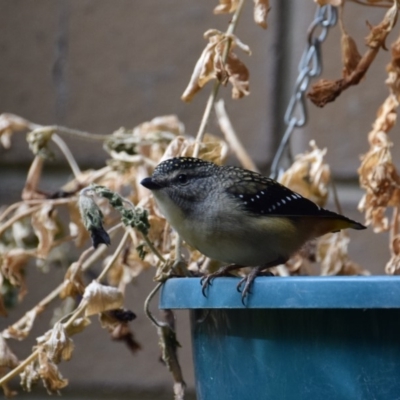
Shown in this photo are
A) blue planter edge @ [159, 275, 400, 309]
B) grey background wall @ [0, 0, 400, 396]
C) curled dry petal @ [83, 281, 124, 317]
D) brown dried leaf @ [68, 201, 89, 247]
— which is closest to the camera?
blue planter edge @ [159, 275, 400, 309]

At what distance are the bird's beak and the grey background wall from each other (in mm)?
930

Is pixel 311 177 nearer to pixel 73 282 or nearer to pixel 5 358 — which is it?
pixel 73 282

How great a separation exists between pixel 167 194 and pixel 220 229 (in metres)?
0.16

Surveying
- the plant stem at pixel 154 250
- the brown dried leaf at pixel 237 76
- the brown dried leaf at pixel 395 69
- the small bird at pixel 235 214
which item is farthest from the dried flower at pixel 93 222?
the brown dried leaf at pixel 395 69

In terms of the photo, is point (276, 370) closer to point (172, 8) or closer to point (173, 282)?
point (173, 282)

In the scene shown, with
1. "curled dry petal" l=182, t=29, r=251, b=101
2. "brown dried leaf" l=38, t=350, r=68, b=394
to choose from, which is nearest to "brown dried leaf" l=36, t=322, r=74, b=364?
"brown dried leaf" l=38, t=350, r=68, b=394

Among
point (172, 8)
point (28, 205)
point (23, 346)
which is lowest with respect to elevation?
point (23, 346)

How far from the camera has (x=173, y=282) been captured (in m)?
1.35

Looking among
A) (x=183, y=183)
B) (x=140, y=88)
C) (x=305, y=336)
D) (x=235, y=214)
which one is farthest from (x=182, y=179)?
(x=140, y=88)

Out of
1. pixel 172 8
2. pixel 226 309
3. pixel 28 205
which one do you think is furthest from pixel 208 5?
pixel 226 309

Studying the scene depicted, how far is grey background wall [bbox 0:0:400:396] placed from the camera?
2.55 m

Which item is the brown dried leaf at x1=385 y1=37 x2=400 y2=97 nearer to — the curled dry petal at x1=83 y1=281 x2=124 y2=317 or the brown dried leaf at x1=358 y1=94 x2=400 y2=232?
the brown dried leaf at x1=358 y1=94 x2=400 y2=232

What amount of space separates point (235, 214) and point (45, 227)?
0.45m

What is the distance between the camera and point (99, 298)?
155 cm
